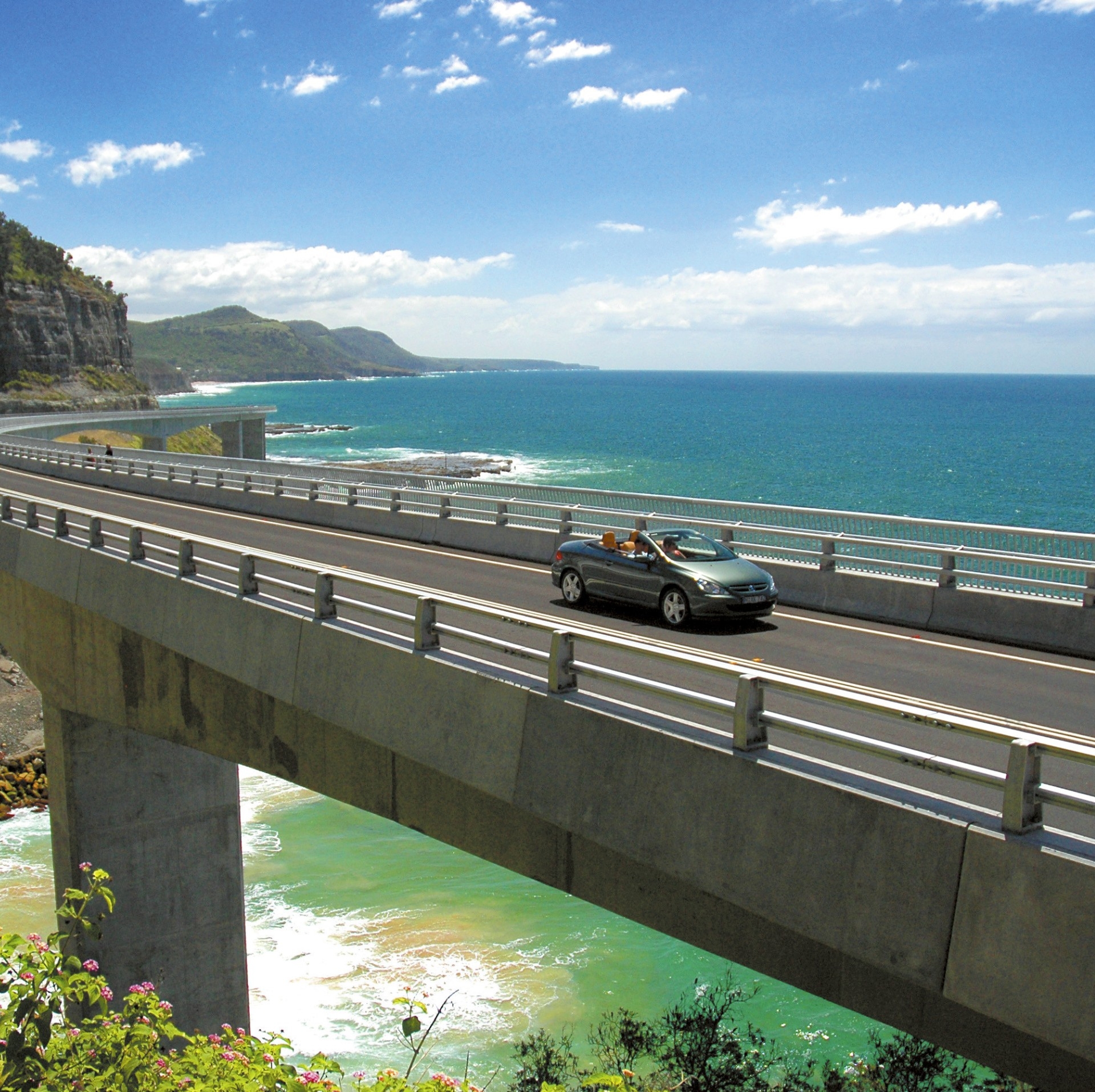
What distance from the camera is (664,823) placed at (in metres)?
7.98

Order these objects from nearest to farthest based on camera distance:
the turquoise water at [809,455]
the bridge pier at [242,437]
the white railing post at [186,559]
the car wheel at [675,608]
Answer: the car wheel at [675,608], the white railing post at [186,559], the turquoise water at [809,455], the bridge pier at [242,437]

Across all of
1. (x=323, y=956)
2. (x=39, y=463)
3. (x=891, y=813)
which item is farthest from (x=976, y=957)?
(x=39, y=463)

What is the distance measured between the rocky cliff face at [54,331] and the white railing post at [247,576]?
112 metres

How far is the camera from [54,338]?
118 metres

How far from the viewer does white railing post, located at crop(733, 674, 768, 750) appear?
7516 mm

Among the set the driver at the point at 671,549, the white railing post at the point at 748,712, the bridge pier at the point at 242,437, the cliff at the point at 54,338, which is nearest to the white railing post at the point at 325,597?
the driver at the point at 671,549

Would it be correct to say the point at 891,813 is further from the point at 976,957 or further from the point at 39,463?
the point at 39,463

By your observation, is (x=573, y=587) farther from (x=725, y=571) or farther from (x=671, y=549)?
(x=725, y=571)

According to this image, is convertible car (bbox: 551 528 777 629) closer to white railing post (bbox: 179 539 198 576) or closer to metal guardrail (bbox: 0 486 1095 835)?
metal guardrail (bbox: 0 486 1095 835)

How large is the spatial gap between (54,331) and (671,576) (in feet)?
390

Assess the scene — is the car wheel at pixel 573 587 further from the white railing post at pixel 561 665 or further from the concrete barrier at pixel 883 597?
the white railing post at pixel 561 665

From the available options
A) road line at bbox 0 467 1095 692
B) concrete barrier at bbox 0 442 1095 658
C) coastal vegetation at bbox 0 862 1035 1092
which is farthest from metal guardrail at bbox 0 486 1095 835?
concrete barrier at bbox 0 442 1095 658

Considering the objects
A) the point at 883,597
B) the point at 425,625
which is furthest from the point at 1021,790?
the point at 883,597

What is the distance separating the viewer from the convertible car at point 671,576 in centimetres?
1416
